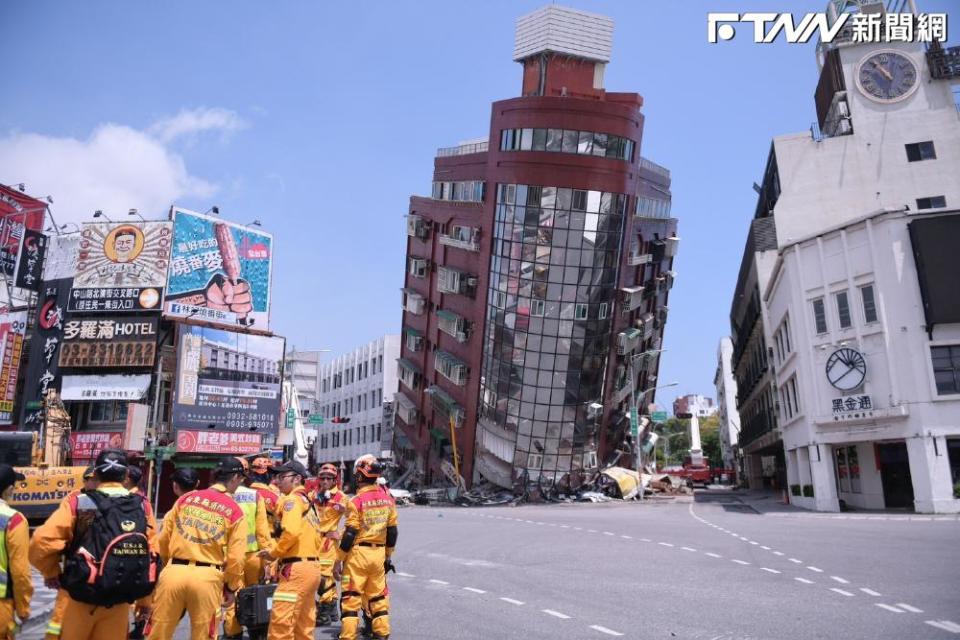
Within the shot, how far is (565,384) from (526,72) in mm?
22051

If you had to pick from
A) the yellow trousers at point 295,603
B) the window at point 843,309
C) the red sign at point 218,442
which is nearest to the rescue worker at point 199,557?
the yellow trousers at point 295,603

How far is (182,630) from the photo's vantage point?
959 centimetres

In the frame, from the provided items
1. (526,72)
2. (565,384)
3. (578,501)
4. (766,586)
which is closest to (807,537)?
(766,586)

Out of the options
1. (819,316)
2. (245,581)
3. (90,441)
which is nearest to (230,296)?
(90,441)

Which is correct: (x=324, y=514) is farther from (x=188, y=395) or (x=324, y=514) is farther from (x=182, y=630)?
(x=188, y=395)

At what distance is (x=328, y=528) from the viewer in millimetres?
8844

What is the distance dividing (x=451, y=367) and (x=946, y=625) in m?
44.0

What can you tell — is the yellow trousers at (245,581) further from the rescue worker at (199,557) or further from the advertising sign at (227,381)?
the advertising sign at (227,381)

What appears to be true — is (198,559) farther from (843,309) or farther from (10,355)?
(10,355)

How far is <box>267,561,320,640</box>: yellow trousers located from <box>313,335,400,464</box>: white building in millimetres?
63690

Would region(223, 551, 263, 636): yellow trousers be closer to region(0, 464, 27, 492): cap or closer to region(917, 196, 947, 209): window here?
region(0, 464, 27, 492): cap

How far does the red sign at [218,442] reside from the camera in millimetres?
40188

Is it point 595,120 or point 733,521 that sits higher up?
point 595,120

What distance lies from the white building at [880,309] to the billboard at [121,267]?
34125mm
